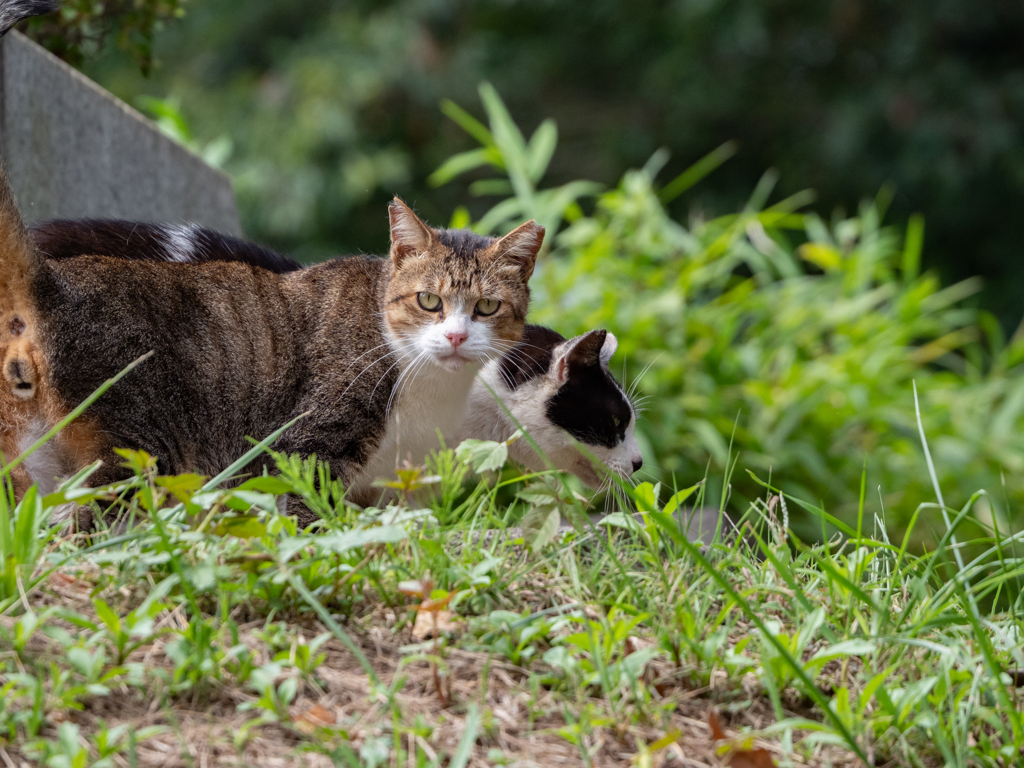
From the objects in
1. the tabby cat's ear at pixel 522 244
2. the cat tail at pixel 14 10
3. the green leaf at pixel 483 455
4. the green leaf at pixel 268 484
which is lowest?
the green leaf at pixel 483 455

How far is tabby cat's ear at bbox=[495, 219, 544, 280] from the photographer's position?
2391mm

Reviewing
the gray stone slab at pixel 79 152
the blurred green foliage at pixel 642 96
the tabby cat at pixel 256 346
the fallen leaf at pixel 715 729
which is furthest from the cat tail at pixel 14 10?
the blurred green foliage at pixel 642 96

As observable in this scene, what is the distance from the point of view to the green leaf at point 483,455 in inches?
67.1

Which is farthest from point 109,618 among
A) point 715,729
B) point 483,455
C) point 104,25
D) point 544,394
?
point 104,25

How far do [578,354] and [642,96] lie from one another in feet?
23.7

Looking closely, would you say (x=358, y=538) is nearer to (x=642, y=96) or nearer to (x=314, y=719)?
(x=314, y=719)

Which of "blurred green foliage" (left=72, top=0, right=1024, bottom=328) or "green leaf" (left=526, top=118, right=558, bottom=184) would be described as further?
"blurred green foliage" (left=72, top=0, right=1024, bottom=328)

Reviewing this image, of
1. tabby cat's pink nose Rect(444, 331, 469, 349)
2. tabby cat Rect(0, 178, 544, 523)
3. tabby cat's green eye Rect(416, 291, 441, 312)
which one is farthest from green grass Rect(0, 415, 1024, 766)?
tabby cat's green eye Rect(416, 291, 441, 312)

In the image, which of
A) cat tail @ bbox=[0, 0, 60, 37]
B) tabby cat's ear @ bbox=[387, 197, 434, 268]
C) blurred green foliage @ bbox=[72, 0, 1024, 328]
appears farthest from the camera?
blurred green foliage @ bbox=[72, 0, 1024, 328]

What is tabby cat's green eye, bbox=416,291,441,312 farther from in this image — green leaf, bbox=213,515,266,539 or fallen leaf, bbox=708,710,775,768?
fallen leaf, bbox=708,710,775,768

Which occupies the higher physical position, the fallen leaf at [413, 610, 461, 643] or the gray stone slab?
the gray stone slab

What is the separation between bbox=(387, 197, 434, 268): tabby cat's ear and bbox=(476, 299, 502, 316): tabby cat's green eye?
0.20 meters

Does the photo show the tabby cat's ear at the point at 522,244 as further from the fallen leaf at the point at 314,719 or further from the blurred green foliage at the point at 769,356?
the fallen leaf at the point at 314,719

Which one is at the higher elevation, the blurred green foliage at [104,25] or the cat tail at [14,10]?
the blurred green foliage at [104,25]
